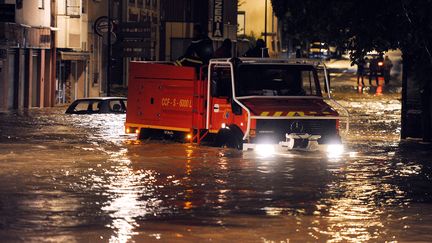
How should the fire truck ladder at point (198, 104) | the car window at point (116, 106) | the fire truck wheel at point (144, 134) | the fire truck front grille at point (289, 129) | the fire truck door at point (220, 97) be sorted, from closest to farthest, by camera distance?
1. the fire truck front grille at point (289, 129)
2. the fire truck door at point (220, 97)
3. the fire truck ladder at point (198, 104)
4. the fire truck wheel at point (144, 134)
5. the car window at point (116, 106)

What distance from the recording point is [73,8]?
191ft

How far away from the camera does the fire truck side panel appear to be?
29.9 m

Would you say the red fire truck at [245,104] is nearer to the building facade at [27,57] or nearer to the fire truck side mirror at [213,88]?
the fire truck side mirror at [213,88]

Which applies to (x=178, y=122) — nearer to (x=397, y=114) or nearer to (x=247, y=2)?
(x=397, y=114)

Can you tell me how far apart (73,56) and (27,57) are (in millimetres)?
5937

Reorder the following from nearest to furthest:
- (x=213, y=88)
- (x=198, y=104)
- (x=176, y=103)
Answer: (x=213, y=88), (x=198, y=104), (x=176, y=103)

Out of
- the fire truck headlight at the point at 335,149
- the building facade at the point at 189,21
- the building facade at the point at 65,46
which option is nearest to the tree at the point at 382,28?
the fire truck headlight at the point at 335,149

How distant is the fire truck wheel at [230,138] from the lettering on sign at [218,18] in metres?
57.0

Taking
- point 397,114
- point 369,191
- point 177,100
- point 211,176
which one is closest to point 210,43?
point 177,100

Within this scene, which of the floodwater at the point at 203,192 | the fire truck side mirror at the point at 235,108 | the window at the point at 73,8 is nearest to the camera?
the floodwater at the point at 203,192

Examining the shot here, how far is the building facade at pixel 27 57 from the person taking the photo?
50531mm

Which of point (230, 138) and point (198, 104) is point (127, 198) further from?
point (198, 104)

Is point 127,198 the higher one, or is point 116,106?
point 127,198

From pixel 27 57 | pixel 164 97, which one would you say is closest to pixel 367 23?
pixel 164 97
